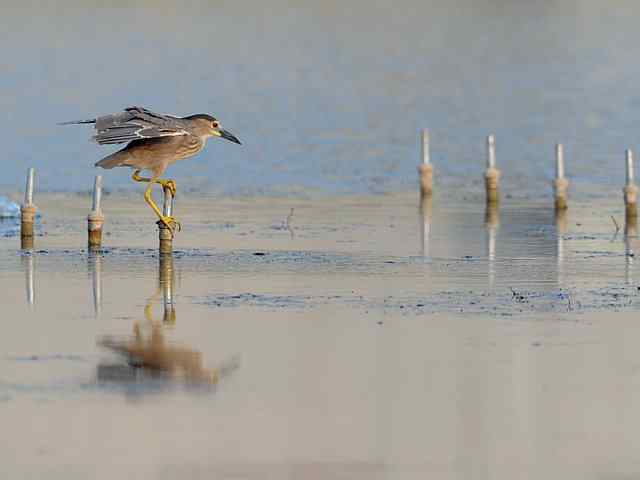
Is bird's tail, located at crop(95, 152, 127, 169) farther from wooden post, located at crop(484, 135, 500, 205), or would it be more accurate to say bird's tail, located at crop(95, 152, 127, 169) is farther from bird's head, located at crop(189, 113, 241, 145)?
wooden post, located at crop(484, 135, 500, 205)

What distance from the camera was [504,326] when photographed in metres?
14.8

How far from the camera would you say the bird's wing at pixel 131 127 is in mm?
18359

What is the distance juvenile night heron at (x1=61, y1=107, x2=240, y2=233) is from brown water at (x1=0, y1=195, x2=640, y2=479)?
0.95 metres

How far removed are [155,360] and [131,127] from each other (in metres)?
5.30

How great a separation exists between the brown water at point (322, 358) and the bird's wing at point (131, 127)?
1237 millimetres

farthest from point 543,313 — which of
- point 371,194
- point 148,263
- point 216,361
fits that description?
point 371,194

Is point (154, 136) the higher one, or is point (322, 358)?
point (154, 136)

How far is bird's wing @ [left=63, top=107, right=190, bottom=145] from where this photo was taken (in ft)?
60.2

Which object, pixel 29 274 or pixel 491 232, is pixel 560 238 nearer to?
pixel 491 232

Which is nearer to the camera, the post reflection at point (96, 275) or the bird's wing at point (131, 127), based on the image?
the post reflection at point (96, 275)

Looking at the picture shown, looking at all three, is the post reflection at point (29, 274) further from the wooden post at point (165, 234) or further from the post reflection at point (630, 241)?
the post reflection at point (630, 241)

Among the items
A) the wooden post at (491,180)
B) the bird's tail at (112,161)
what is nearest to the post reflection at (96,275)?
the bird's tail at (112,161)

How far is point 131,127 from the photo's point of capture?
18.5 meters

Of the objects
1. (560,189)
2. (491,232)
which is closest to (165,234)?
(491,232)
